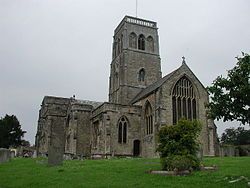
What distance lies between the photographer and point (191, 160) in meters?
16.2

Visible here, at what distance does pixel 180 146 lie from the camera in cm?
1728

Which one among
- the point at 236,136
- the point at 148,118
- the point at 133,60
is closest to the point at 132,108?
the point at 148,118

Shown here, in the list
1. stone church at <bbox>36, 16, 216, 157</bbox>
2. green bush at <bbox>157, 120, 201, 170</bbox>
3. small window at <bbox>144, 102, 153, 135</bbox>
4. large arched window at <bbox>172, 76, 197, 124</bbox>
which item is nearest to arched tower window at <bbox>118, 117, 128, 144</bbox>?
stone church at <bbox>36, 16, 216, 157</bbox>

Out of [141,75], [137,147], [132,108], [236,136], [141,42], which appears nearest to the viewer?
[137,147]

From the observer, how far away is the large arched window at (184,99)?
35844mm

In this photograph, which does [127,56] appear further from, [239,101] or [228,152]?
[239,101]

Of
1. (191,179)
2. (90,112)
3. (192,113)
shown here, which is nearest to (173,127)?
(191,179)

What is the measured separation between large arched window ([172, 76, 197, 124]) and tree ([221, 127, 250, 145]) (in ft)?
112

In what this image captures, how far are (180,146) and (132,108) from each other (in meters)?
21.2

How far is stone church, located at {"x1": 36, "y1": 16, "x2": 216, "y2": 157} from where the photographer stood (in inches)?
1395

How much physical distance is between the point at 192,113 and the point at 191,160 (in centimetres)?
2062

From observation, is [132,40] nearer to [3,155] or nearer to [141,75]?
[141,75]

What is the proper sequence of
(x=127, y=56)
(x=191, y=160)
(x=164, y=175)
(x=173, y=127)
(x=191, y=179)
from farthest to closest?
(x=127, y=56), (x=173, y=127), (x=191, y=160), (x=164, y=175), (x=191, y=179)

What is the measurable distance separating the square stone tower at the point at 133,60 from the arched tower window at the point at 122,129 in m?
8.16
